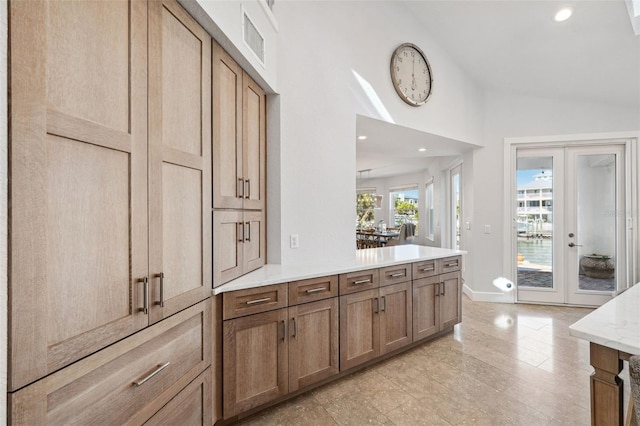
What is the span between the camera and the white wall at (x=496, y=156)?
4098mm

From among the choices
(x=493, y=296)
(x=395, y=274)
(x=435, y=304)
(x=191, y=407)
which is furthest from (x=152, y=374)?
(x=493, y=296)

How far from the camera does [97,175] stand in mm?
987

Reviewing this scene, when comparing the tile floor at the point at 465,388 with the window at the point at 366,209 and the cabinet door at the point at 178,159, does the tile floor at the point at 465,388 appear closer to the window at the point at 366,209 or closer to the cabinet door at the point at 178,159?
the cabinet door at the point at 178,159

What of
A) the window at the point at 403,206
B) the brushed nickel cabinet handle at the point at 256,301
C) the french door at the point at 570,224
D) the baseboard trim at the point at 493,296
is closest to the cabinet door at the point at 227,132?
the brushed nickel cabinet handle at the point at 256,301

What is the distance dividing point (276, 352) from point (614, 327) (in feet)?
5.43

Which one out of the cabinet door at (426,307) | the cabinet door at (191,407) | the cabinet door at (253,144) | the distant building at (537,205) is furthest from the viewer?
the distant building at (537,205)

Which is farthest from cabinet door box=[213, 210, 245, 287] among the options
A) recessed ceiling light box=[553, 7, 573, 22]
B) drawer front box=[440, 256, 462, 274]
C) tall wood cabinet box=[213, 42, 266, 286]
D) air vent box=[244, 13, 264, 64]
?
recessed ceiling light box=[553, 7, 573, 22]

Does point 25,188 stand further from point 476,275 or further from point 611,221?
point 611,221

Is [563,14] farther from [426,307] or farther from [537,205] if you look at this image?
[426,307]

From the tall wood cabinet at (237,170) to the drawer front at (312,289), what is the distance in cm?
37

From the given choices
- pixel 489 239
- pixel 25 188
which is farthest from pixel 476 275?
pixel 25 188

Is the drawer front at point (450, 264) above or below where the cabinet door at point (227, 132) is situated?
below

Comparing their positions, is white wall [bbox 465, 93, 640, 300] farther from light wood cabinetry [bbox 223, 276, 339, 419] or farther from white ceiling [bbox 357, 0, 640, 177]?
light wood cabinetry [bbox 223, 276, 339, 419]

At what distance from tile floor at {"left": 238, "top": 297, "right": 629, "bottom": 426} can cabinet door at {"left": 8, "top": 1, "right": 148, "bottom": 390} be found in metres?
1.37
